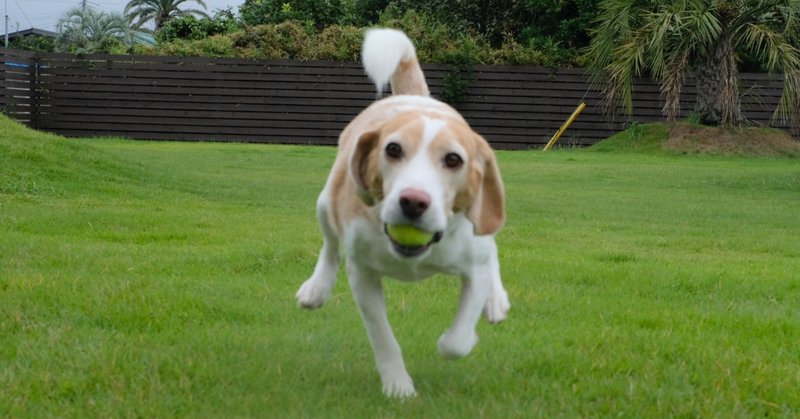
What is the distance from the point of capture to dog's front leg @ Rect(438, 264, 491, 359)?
13.0 feet

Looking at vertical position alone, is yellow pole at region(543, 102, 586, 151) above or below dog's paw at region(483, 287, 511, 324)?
below

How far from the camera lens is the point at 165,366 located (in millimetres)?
4344

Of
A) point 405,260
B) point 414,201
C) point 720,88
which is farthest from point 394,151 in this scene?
point 720,88

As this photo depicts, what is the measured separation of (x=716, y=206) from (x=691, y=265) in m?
5.89

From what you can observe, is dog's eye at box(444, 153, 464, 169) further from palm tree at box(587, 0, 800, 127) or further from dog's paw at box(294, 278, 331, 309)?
palm tree at box(587, 0, 800, 127)

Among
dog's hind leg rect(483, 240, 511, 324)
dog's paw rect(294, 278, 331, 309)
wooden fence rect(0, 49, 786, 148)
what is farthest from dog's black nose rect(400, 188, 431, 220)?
wooden fence rect(0, 49, 786, 148)

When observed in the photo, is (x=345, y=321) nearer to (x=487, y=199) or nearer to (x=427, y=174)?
(x=487, y=199)

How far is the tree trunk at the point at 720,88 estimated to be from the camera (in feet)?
75.4

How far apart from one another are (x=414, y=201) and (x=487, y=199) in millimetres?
557

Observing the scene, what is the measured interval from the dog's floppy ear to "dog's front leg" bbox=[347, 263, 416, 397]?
52 cm

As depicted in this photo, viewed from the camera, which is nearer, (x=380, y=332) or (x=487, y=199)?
(x=487, y=199)

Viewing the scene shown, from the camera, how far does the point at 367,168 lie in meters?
3.67

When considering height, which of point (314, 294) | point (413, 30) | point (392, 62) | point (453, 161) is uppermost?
point (392, 62)

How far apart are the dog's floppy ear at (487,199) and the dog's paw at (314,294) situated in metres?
1.17
